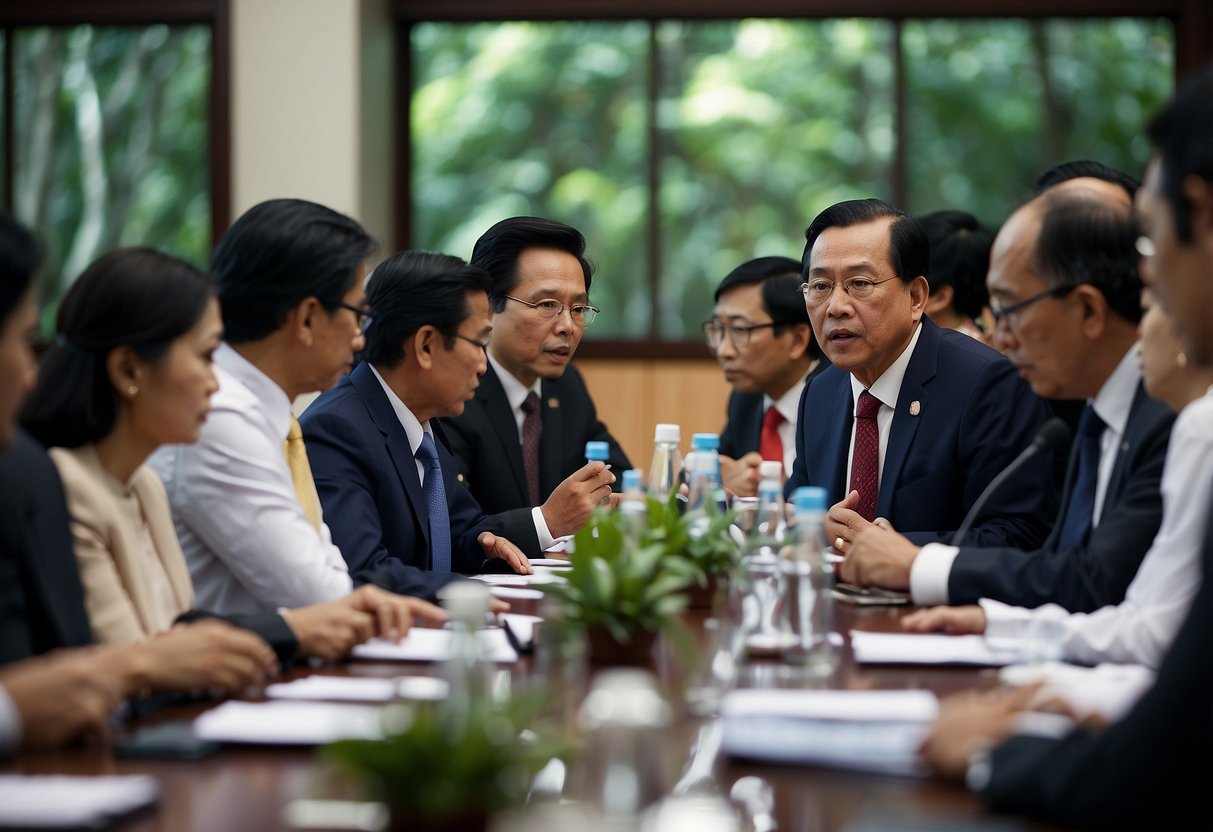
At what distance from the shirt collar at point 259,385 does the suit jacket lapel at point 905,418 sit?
1637 mm

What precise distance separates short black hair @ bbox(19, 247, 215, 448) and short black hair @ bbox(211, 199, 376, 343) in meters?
0.48

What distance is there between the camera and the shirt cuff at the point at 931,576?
8.85 ft

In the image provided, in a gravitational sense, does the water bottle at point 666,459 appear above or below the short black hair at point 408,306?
below

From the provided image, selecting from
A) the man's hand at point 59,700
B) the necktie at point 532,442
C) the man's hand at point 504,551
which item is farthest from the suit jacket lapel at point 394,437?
the man's hand at point 59,700

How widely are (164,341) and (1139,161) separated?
19.5ft

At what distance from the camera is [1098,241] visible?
269 cm

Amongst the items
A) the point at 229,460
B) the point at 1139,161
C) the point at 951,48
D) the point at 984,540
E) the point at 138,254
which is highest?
the point at 951,48

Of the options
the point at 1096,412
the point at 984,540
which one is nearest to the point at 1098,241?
the point at 1096,412

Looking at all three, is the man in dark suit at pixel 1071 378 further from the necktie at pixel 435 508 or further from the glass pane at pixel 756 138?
the glass pane at pixel 756 138

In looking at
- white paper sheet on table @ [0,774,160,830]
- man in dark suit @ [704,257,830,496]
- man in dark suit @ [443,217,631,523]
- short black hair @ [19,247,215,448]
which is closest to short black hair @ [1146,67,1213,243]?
white paper sheet on table @ [0,774,160,830]

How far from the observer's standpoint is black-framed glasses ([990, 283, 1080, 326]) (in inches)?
106

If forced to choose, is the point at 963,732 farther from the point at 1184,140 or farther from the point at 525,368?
the point at 525,368

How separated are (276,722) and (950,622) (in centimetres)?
121

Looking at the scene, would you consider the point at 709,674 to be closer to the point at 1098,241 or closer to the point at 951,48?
the point at 1098,241
